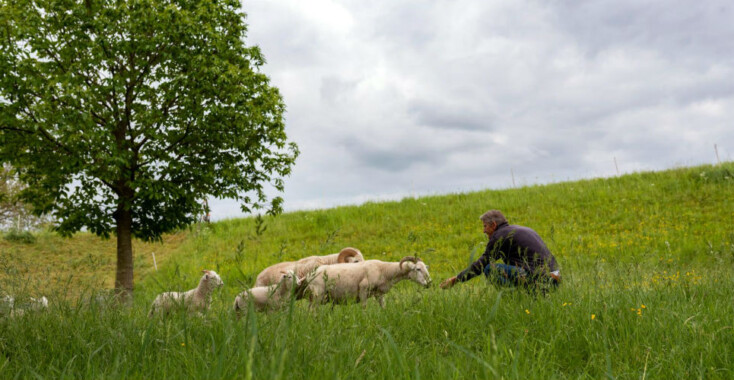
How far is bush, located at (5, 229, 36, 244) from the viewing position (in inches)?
1065

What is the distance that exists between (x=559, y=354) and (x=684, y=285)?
330cm

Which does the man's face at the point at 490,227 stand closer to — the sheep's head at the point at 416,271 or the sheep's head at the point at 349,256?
the sheep's head at the point at 416,271

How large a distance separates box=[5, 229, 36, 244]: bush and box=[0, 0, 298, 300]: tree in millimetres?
16092

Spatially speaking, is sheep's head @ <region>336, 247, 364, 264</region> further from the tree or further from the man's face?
the tree

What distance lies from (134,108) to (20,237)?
18941 mm

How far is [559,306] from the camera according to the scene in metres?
4.82

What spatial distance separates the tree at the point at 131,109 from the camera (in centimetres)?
1277

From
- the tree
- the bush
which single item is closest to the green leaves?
the tree

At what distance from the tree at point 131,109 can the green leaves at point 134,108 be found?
4 cm

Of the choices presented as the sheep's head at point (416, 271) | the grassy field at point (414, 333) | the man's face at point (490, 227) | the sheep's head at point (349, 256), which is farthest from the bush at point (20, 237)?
the man's face at point (490, 227)

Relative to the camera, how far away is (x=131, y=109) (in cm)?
1466

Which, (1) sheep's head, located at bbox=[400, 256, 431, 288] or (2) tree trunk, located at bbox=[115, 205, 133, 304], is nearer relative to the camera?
(1) sheep's head, located at bbox=[400, 256, 431, 288]

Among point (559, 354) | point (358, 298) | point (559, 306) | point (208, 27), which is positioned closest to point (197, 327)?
point (559, 354)

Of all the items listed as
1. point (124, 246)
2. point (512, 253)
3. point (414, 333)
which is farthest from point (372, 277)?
point (124, 246)
